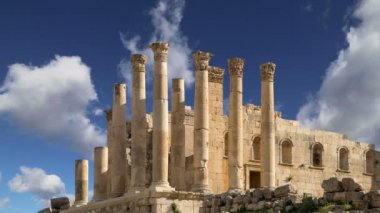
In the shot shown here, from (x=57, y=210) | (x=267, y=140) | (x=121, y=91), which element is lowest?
(x=57, y=210)

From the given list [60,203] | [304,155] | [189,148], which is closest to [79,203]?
[60,203]

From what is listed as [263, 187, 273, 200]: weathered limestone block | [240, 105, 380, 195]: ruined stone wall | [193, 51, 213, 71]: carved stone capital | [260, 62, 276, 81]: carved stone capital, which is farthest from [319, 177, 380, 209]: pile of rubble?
[240, 105, 380, 195]: ruined stone wall

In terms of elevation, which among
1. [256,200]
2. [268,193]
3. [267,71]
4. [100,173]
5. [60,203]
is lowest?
[60,203]

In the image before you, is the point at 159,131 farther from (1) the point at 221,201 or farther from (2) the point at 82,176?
(2) the point at 82,176

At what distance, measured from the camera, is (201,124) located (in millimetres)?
33656

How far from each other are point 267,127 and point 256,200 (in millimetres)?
6981

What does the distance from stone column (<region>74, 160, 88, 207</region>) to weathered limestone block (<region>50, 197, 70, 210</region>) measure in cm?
209

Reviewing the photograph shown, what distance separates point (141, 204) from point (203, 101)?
18.7ft

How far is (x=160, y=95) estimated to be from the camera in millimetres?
32625

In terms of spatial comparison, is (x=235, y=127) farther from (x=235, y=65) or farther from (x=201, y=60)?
(x=201, y=60)

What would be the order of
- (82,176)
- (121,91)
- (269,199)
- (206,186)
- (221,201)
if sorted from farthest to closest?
(82,176) < (121,91) < (206,186) < (221,201) < (269,199)

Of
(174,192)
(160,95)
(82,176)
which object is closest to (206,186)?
(174,192)

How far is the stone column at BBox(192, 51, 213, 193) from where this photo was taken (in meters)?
33.2

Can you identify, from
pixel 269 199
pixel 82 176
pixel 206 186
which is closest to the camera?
pixel 269 199
